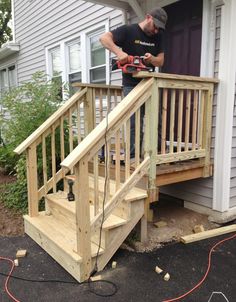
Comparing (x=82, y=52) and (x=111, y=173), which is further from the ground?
(x=82, y=52)

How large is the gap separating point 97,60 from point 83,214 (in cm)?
430

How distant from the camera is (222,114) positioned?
360 cm

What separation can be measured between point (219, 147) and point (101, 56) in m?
3.32

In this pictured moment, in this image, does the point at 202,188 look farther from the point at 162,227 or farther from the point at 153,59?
the point at 153,59

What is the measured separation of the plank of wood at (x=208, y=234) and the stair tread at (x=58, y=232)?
1.13m

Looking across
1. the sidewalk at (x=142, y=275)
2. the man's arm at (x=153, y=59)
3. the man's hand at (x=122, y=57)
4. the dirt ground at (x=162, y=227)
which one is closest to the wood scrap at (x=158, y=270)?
the sidewalk at (x=142, y=275)

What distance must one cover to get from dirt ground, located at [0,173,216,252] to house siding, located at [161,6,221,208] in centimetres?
16

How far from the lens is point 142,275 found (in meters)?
2.71

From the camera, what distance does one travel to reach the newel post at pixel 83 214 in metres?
2.42

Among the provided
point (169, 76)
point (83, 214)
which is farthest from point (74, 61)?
point (83, 214)

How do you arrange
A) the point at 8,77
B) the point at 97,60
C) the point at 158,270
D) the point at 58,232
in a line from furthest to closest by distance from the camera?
1. the point at 8,77
2. the point at 97,60
3. the point at 58,232
4. the point at 158,270

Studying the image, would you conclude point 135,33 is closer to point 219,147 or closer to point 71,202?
point 219,147

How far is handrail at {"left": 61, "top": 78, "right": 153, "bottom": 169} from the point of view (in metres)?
2.33

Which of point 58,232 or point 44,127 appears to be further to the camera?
point 44,127
